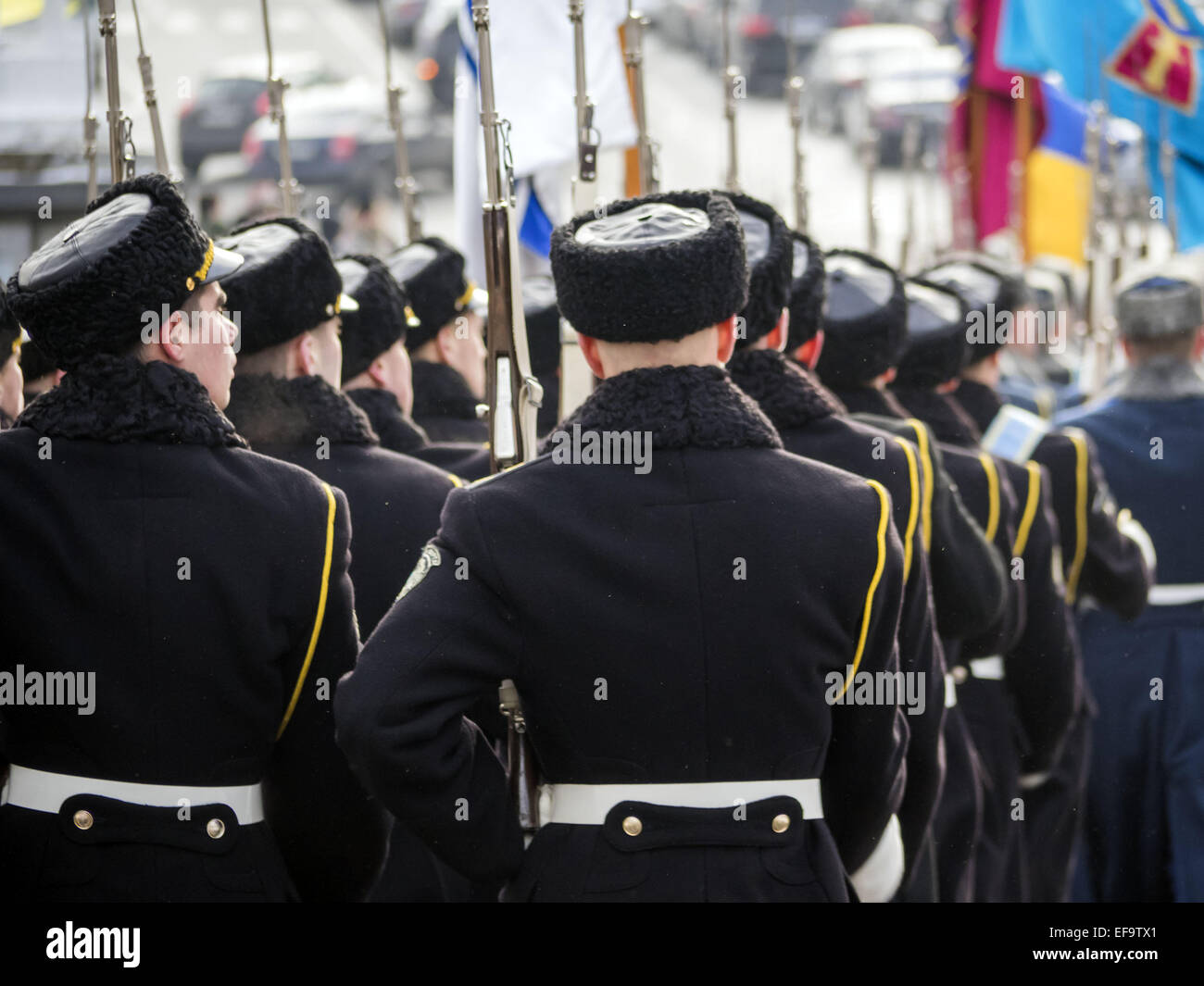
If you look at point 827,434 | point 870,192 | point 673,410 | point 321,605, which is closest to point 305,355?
point 321,605

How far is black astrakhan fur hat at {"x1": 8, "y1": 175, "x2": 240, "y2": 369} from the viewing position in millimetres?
2941

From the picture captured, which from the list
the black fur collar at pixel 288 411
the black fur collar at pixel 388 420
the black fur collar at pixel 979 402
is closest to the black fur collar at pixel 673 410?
the black fur collar at pixel 288 411

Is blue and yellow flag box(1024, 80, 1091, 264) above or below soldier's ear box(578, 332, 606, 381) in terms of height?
below

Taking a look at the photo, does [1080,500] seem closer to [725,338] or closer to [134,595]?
[725,338]

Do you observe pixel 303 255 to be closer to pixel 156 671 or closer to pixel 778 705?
pixel 156 671

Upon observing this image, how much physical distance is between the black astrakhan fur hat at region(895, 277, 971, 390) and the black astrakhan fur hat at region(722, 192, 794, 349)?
4.58 feet

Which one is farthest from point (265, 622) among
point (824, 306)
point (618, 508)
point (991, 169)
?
point (991, 169)

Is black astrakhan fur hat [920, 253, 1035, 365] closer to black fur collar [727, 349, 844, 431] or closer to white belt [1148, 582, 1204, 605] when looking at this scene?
white belt [1148, 582, 1204, 605]

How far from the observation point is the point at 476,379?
528cm

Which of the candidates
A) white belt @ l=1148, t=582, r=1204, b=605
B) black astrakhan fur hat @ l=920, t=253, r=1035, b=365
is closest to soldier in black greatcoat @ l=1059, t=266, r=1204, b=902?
white belt @ l=1148, t=582, r=1204, b=605

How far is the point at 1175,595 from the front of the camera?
5.69 metres

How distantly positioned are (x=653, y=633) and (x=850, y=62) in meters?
22.4

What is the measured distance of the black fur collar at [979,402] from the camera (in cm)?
536

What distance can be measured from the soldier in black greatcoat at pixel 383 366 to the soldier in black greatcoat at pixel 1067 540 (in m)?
1.63
